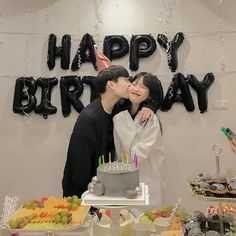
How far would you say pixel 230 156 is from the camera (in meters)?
2.57

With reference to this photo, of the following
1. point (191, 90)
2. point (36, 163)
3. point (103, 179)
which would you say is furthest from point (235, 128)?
point (103, 179)

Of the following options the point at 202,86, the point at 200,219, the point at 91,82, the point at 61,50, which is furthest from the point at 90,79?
the point at 200,219

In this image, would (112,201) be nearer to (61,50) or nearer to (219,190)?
(219,190)

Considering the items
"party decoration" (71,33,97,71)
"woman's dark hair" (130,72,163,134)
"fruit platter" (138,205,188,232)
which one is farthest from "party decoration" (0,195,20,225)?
"party decoration" (71,33,97,71)

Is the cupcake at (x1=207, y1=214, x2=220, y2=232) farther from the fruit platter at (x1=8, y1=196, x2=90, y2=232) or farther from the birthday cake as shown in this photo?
the fruit platter at (x1=8, y1=196, x2=90, y2=232)

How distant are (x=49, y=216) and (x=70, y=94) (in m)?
1.42

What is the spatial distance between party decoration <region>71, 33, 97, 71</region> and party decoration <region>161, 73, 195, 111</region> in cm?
63

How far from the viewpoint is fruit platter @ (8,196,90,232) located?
114 cm

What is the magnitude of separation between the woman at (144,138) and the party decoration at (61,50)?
2.36ft

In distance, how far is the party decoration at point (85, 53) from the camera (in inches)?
100

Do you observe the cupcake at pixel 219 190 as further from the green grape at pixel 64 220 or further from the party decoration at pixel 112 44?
the party decoration at pixel 112 44

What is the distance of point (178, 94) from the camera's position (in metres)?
2.54

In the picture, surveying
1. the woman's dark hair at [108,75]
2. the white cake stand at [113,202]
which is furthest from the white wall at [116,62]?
the white cake stand at [113,202]

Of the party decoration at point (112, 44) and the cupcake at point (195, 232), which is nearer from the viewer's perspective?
the cupcake at point (195, 232)
